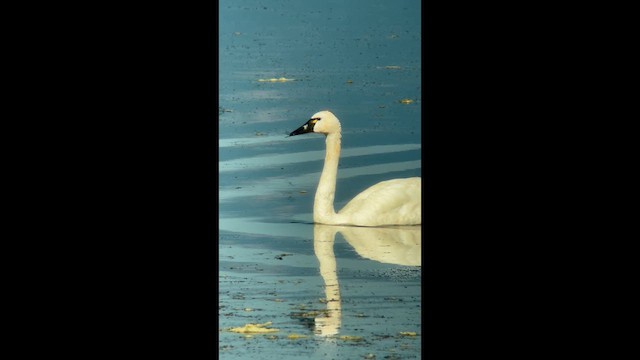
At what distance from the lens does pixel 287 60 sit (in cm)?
916

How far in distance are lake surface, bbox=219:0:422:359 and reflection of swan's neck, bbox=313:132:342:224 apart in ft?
0.26

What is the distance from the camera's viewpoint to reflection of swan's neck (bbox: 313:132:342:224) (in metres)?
7.13

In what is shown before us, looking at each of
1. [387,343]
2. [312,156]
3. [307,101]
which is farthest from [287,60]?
[387,343]

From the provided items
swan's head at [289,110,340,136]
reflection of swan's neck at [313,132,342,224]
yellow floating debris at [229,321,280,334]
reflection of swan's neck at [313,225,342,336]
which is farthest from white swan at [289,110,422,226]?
yellow floating debris at [229,321,280,334]

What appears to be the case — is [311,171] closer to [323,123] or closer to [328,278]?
[323,123]

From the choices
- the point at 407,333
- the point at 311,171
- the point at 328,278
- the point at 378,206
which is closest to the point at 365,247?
the point at 378,206

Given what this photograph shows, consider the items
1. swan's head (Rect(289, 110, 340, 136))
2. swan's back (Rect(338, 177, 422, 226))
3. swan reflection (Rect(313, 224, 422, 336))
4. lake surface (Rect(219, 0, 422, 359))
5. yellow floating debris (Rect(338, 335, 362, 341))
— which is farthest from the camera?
swan's head (Rect(289, 110, 340, 136))

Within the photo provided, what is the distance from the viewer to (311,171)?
7773 millimetres

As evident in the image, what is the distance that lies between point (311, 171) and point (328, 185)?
421 mm

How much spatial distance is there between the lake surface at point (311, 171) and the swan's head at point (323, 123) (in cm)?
21

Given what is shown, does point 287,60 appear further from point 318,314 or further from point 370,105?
point 318,314

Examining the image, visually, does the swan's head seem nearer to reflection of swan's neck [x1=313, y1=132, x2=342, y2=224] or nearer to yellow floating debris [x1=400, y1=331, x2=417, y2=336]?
reflection of swan's neck [x1=313, y1=132, x2=342, y2=224]

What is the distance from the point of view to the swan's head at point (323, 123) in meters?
→ 7.52
